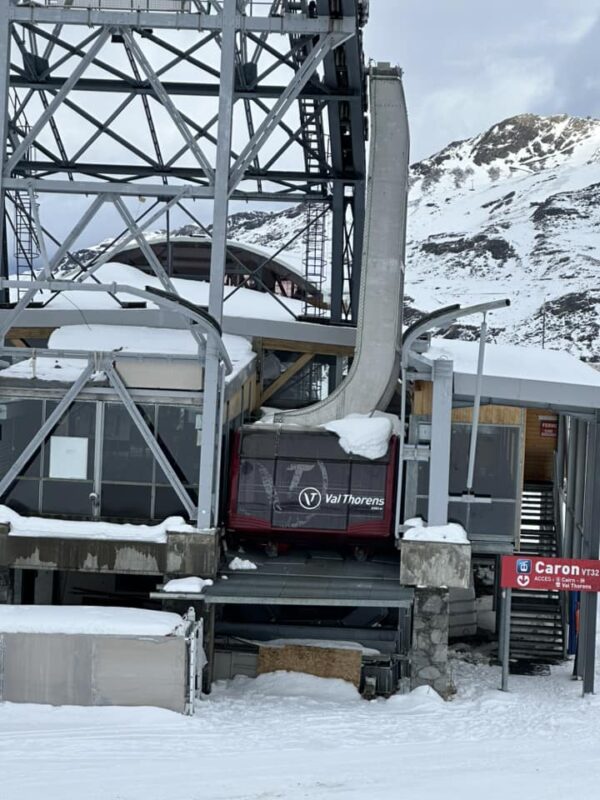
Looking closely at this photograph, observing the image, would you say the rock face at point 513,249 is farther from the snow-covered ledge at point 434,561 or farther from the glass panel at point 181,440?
the glass panel at point 181,440

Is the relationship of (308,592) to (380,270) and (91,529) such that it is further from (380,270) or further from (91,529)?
(380,270)

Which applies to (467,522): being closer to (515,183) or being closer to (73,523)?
(73,523)

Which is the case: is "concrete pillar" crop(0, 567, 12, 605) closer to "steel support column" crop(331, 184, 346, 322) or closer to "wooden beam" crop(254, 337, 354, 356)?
"wooden beam" crop(254, 337, 354, 356)

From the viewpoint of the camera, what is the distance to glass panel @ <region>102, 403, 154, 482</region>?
22.7 metres

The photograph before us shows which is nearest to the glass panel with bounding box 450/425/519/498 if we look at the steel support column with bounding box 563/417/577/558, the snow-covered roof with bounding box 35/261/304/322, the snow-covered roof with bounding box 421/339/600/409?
the snow-covered roof with bounding box 421/339/600/409

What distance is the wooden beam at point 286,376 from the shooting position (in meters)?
32.8

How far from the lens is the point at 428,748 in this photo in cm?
1752

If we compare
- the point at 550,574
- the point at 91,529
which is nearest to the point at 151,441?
the point at 91,529

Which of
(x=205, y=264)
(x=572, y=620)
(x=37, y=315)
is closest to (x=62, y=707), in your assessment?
(x=572, y=620)

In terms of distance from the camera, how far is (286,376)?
109 ft

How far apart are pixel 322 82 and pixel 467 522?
551 inches

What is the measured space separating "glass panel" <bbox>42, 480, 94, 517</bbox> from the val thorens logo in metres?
4.66

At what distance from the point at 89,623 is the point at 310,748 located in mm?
4581

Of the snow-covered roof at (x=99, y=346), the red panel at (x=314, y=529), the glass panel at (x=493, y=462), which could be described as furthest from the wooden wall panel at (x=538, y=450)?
the red panel at (x=314, y=529)
